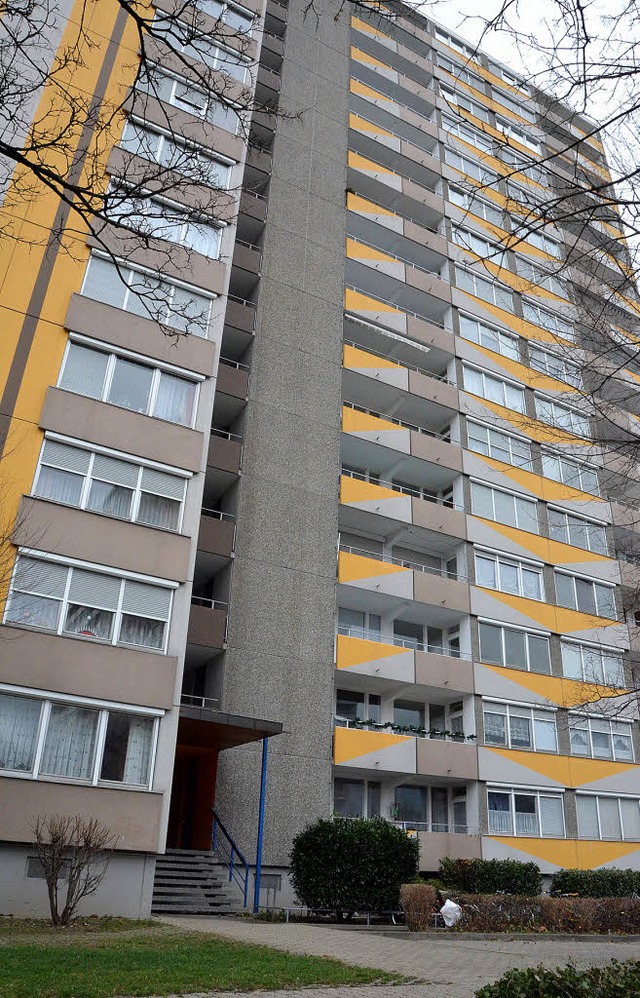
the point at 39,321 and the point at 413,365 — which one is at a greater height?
the point at 413,365

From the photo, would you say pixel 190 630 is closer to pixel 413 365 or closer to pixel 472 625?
pixel 472 625

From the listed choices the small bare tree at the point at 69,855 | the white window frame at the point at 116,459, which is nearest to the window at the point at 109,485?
the white window frame at the point at 116,459

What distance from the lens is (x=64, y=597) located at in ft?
53.6

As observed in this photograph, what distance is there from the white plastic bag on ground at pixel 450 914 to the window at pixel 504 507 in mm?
15337

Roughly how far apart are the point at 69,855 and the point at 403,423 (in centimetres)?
2092

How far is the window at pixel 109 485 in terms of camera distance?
56.5ft

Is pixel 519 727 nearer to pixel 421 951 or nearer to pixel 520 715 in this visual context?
pixel 520 715

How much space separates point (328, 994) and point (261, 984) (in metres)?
0.71

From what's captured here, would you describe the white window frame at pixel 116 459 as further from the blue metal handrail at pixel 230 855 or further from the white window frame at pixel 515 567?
the white window frame at pixel 515 567

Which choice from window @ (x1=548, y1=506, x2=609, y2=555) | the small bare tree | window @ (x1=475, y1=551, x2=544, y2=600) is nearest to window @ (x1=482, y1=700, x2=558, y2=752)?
window @ (x1=475, y1=551, x2=544, y2=600)

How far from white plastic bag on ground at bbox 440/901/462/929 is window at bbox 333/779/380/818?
782 cm

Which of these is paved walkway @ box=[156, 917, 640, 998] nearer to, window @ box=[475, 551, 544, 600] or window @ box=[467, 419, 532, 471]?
window @ box=[475, 551, 544, 600]

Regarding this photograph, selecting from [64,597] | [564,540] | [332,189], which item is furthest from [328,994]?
[332,189]

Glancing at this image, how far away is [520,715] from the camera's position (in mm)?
26875
